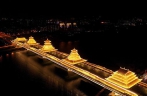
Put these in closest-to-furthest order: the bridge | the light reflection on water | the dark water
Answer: the bridge < the dark water < the light reflection on water

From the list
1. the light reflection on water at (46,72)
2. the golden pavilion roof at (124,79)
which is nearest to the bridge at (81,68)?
the golden pavilion roof at (124,79)

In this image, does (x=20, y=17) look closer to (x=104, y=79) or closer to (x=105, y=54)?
(x=105, y=54)

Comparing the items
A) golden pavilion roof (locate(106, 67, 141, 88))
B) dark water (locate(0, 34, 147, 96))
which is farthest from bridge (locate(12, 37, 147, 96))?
dark water (locate(0, 34, 147, 96))

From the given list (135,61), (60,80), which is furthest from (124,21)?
(60,80)

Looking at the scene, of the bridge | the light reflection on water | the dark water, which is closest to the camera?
the bridge

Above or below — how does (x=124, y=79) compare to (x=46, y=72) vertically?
above

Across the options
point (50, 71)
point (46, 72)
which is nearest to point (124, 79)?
point (50, 71)

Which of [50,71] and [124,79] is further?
[50,71]

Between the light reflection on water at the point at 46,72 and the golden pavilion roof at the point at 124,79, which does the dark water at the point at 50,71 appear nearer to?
the light reflection on water at the point at 46,72

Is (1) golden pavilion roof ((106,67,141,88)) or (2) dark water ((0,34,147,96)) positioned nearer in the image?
(1) golden pavilion roof ((106,67,141,88))

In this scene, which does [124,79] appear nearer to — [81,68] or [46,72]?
[81,68]

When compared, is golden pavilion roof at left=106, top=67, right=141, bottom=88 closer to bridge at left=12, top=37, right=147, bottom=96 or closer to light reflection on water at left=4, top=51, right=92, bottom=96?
bridge at left=12, top=37, right=147, bottom=96
